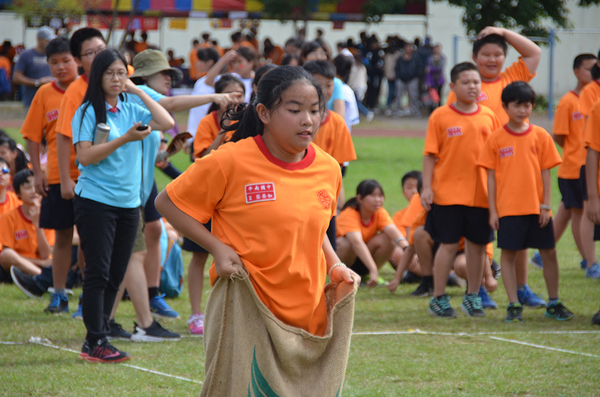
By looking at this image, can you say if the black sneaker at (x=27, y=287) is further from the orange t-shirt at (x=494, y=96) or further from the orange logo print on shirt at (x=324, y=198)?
the orange logo print on shirt at (x=324, y=198)

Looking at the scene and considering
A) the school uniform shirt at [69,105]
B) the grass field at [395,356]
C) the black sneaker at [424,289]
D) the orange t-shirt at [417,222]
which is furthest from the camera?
the orange t-shirt at [417,222]

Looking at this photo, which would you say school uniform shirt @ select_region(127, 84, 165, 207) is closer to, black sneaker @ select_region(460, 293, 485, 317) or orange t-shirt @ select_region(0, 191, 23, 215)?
black sneaker @ select_region(460, 293, 485, 317)

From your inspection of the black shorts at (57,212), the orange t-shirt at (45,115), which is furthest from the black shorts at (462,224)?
the orange t-shirt at (45,115)

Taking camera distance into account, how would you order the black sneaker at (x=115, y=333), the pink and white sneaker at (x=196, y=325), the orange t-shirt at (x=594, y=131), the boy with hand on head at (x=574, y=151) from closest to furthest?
the black sneaker at (x=115, y=333)
the pink and white sneaker at (x=196, y=325)
the orange t-shirt at (x=594, y=131)
the boy with hand on head at (x=574, y=151)

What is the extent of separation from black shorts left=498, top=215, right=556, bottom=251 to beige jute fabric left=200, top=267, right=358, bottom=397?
3061 millimetres

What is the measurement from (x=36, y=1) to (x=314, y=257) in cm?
2404

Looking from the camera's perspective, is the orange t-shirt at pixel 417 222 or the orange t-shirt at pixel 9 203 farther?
the orange t-shirt at pixel 9 203

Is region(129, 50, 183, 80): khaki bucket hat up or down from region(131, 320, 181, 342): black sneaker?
up

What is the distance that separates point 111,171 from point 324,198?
6.74 ft

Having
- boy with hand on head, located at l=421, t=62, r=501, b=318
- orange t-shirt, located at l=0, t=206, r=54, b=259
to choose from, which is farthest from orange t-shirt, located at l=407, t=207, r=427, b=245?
orange t-shirt, located at l=0, t=206, r=54, b=259

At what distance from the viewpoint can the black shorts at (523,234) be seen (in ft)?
17.7

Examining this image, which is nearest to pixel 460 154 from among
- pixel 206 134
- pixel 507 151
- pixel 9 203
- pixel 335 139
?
pixel 507 151

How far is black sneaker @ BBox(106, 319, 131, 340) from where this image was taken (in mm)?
4969

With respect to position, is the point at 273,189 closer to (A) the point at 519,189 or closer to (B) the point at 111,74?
(B) the point at 111,74
